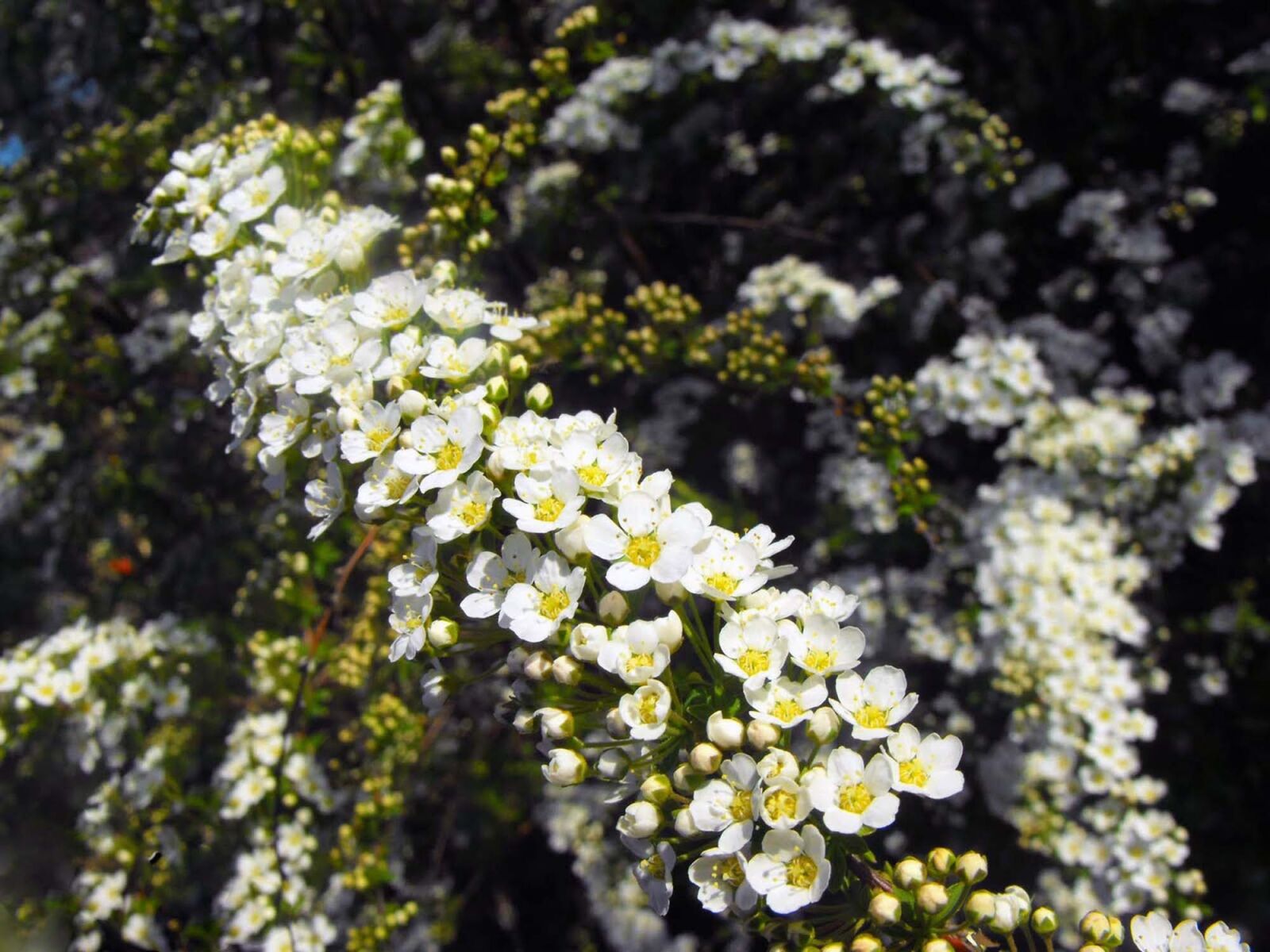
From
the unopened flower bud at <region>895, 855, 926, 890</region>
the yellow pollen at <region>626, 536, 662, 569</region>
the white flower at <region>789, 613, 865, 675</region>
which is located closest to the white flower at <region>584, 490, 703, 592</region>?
the yellow pollen at <region>626, 536, 662, 569</region>

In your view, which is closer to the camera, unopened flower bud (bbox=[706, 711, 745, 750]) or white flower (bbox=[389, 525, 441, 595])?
unopened flower bud (bbox=[706, 711, 745, 750])

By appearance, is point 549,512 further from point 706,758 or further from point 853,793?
point 853,793

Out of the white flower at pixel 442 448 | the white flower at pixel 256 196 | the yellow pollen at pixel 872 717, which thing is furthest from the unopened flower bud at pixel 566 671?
the white flower at pixel 256 196

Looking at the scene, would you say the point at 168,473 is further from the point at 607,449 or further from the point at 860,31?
the point at 860,31

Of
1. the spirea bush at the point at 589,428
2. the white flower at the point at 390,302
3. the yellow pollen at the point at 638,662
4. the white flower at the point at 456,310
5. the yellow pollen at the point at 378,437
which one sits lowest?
the spirea bush at the point at 589,428

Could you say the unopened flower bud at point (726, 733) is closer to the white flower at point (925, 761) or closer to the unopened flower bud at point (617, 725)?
the unopened flower bud at point (617, 725)

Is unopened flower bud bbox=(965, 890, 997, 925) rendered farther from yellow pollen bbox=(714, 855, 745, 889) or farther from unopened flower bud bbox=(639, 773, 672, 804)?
unopened flower bud bbox=(639, 773, 672, 804)
